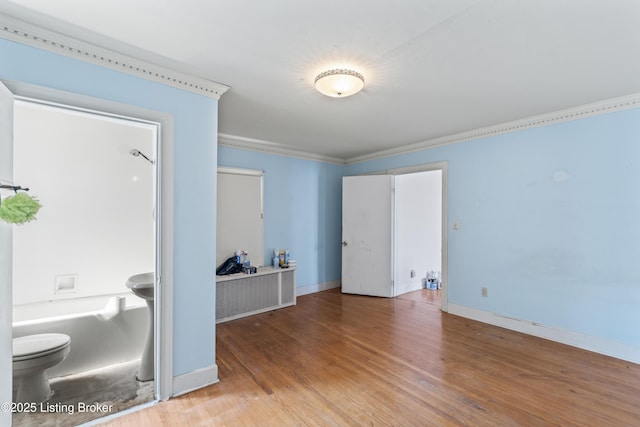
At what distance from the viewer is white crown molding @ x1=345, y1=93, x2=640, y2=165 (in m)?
2.51

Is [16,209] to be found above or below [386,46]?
below

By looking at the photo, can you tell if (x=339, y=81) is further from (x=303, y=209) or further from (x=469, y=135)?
(x=303, y=209)

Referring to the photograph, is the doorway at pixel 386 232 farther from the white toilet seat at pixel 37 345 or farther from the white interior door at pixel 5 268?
the white interior door at pixel 5 268

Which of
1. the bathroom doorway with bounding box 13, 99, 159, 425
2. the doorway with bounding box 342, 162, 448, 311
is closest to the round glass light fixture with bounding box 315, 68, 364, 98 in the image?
the bathroom doorway with bounding box 13, 99, 159, 425

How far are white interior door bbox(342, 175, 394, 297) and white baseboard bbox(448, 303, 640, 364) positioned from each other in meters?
1.19

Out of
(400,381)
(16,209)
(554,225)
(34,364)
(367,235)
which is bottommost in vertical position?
(400,381)

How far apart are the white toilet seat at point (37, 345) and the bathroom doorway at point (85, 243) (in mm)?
227

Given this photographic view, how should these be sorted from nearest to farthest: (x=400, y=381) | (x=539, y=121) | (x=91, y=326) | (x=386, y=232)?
(x=400, y=381) → (x=91, y=326) → (x=539, y=121) → (x=386, y=232)

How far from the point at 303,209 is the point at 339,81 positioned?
Result: 113 inches

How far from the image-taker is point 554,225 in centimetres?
289

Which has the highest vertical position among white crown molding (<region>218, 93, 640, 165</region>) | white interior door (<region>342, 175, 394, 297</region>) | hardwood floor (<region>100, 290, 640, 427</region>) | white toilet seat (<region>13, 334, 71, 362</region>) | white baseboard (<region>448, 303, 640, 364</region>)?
white crown molding (<region>218, 93, 640, 165</region>)

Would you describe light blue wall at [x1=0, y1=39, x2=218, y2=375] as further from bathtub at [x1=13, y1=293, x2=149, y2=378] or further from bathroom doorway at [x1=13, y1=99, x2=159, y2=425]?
bathtub at [x1=13, y1=293, x2=149, y2=378]

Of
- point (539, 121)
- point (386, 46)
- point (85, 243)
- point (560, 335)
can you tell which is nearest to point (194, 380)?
point (85, 243)

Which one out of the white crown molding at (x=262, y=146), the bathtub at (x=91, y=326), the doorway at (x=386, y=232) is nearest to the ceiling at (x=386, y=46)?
the white crown molding at (x=262, y=146)
